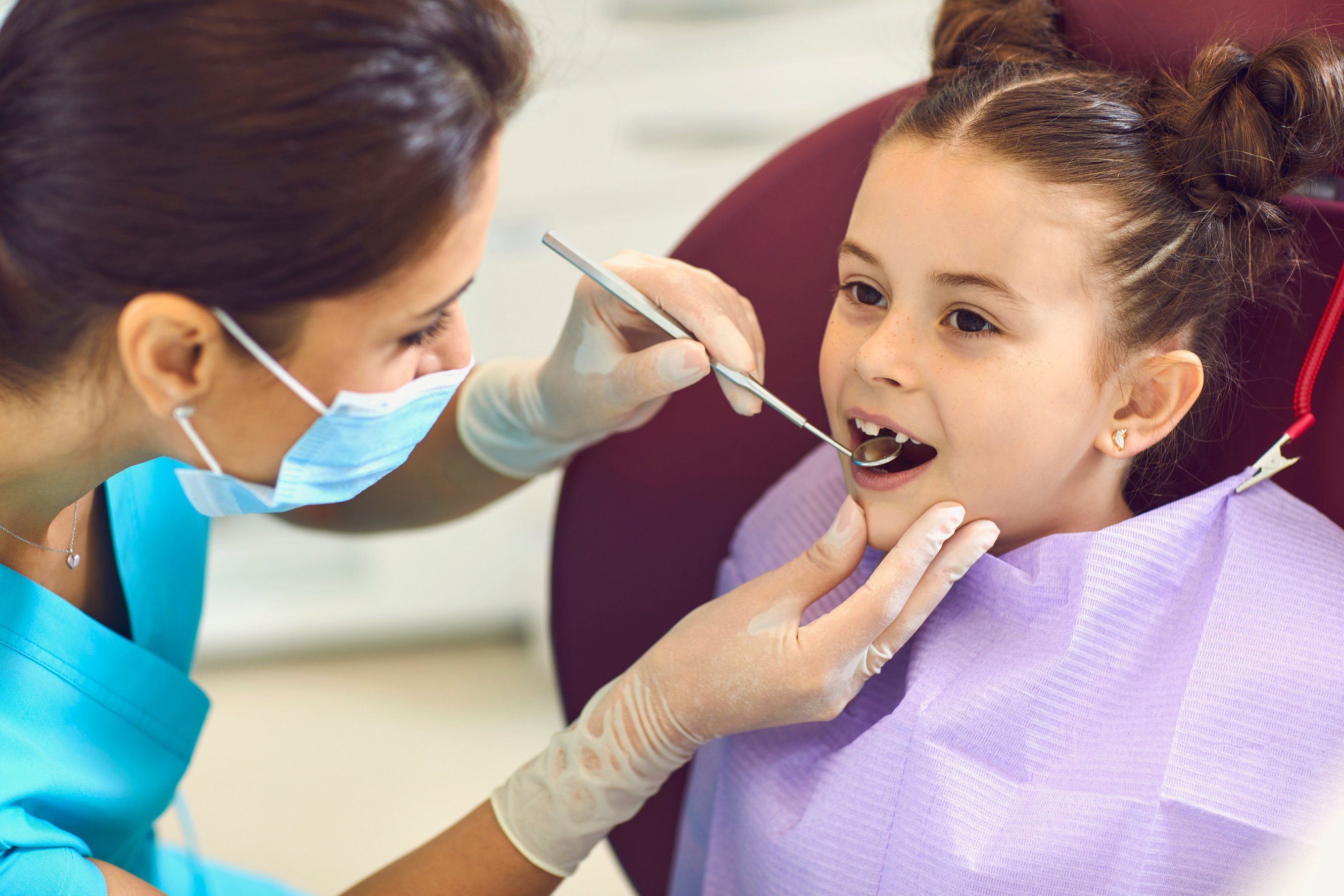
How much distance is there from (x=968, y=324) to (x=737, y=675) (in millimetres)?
311

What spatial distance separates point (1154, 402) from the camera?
2.79 feet

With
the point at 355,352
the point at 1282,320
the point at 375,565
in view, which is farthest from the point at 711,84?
the point at 355,352

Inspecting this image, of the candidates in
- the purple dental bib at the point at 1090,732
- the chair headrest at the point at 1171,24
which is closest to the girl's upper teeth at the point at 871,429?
the purple dental bib at the point at 1090,732

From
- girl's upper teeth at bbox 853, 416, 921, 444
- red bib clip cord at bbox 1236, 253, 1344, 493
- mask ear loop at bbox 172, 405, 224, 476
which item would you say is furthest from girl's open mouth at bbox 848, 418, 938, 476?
mask ear loop at bbox 172, 405, 224, 476

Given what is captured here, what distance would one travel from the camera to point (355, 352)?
2.34 ft

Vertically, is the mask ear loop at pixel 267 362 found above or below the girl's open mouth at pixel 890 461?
above

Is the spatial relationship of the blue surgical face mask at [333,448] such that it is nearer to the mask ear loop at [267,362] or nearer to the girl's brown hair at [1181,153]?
the mask ear loop at [267,362]

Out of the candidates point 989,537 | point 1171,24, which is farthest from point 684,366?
point 1171,24

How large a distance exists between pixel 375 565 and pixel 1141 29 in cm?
160

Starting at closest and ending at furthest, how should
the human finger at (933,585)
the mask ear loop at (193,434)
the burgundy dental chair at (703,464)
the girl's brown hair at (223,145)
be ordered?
the girl's brown hair at (223,145), the mask ear loop at (193,434), the human finger at (933,585), the burgundy dental chair at (703,464)

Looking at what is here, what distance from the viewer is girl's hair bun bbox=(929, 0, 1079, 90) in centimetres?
90

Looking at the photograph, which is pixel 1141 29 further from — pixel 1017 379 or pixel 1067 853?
pixel 1067 853

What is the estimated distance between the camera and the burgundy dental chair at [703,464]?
102 cm

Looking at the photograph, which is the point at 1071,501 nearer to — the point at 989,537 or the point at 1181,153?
the point at 989,537
